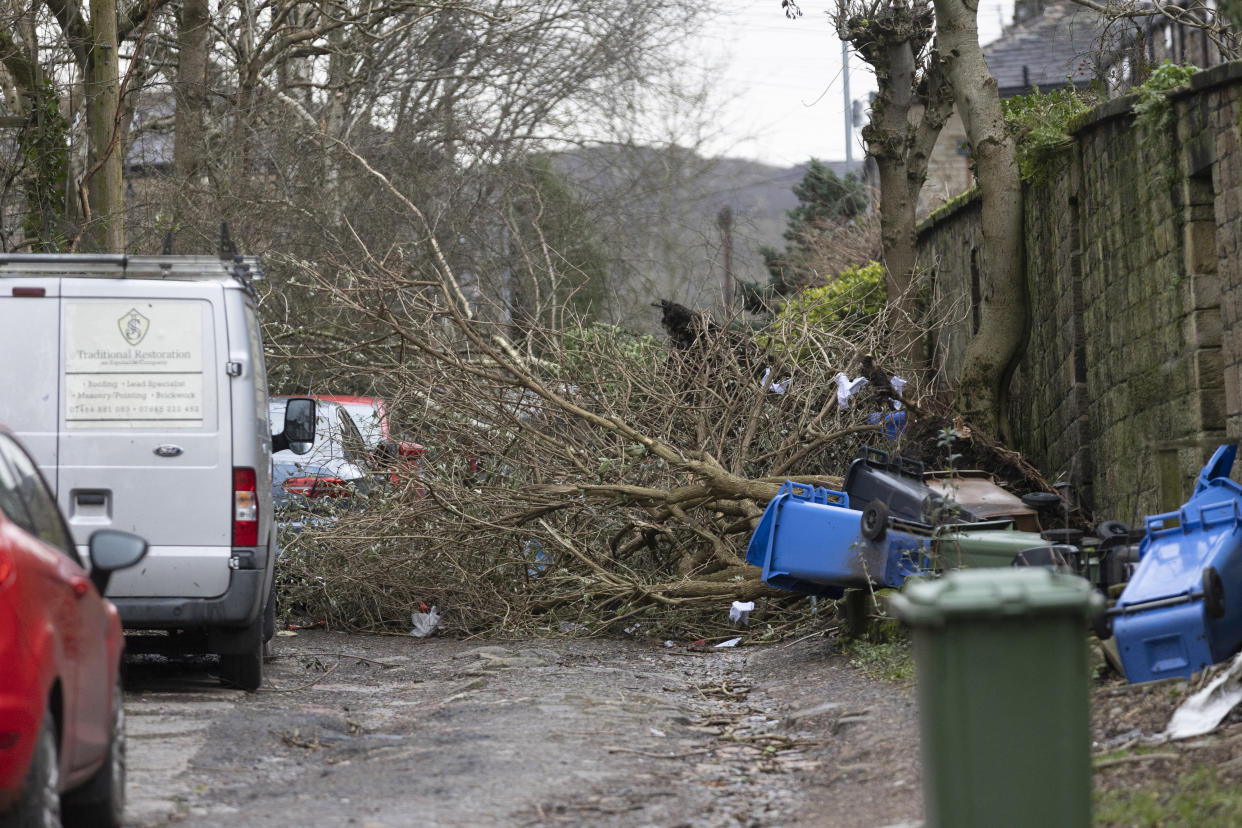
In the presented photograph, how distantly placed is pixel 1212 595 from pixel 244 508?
483 cm

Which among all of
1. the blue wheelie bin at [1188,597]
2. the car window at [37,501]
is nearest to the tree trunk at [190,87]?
the car window at [37,501]

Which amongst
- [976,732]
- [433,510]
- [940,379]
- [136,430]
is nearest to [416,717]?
[136,430]

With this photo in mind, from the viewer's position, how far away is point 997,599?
4.14m

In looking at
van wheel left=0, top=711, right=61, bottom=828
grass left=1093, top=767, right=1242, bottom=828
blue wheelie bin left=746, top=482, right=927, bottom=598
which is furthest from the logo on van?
grass left=1093, top=767, right=1242, bottom=828

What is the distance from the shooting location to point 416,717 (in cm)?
800

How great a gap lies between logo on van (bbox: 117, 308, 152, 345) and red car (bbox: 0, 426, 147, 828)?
290 cm

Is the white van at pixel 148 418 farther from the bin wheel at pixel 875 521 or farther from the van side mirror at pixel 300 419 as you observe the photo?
the bin wheel at pixel 875 521

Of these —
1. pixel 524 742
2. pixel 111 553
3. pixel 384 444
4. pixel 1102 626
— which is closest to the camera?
Result: pixel 111 553

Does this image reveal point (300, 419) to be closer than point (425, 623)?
Yes

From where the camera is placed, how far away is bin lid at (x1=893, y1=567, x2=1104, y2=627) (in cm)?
413

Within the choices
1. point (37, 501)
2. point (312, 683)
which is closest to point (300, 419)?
point (312, 683)

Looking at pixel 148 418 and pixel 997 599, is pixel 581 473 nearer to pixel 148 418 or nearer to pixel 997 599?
pixel 148 418

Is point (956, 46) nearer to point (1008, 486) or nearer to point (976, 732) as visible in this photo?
point (1008, 486)

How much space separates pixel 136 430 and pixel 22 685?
4.20m
